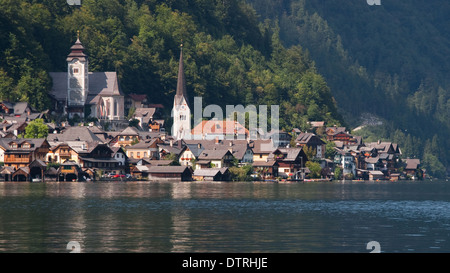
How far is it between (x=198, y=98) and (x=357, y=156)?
32808mm

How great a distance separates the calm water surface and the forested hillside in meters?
72.3

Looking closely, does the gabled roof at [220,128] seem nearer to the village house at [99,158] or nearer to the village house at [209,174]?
the village house at [209,174]

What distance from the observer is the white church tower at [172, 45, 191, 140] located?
156125mm

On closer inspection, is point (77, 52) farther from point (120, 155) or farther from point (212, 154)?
point (212, 154)

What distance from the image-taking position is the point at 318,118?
18725 cm

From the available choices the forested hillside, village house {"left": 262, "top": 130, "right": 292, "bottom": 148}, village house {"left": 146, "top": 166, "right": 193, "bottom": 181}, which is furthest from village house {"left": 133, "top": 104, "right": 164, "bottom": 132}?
village house {"left": 146, "top": 166, "right": 193, "bottom": 181}

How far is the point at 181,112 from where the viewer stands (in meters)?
162

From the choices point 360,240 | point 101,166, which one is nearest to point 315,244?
point 360,240

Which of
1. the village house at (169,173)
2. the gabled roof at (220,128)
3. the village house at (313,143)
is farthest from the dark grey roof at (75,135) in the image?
the village house at (313,143)

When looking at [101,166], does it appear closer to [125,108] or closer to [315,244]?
[125,108]

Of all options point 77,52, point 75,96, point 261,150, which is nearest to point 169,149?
point 261,150

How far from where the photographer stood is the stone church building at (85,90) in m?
152

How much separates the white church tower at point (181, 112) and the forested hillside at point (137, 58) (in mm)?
3698
